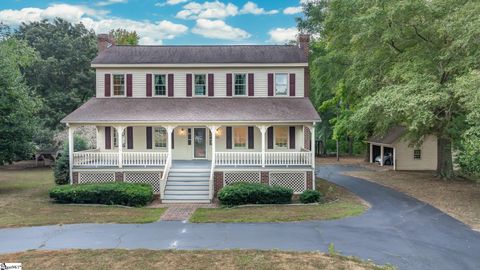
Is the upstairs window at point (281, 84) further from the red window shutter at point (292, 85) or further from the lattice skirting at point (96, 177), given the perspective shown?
the lattice skirting at point (96, 177)

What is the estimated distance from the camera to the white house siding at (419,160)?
3002 centimetres

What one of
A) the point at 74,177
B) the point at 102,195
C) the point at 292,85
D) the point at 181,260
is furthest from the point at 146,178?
the point at 181,260

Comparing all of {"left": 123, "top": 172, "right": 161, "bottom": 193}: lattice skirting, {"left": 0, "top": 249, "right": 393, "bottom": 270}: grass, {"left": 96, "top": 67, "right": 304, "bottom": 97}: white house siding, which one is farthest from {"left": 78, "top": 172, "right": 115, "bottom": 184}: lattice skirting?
{"left": 0, "top": 249, "right": 393, "bottom": 270}: grass

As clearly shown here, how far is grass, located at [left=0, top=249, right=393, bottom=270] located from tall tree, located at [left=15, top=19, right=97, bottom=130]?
28.7 m

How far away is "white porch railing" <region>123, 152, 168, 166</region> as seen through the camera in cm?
1925

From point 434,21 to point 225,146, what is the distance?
13.1 m

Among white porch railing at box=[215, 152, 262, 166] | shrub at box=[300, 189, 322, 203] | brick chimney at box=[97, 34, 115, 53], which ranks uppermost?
brick chimney at box=[97, 34, 115, 53]

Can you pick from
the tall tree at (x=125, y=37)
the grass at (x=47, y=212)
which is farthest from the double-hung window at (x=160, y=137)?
the tall tree at (x=125, y=37)

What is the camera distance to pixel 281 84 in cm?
2216

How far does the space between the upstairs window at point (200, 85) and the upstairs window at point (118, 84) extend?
439 cm

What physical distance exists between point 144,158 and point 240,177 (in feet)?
16.9

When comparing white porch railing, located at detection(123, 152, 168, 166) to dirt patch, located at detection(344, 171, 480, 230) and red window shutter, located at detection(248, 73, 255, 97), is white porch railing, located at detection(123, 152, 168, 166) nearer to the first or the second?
red window shutter, located at detection(248, 73, 255, 97)

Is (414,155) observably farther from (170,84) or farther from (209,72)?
(170,84)

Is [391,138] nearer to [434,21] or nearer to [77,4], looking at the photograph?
[434,21]
